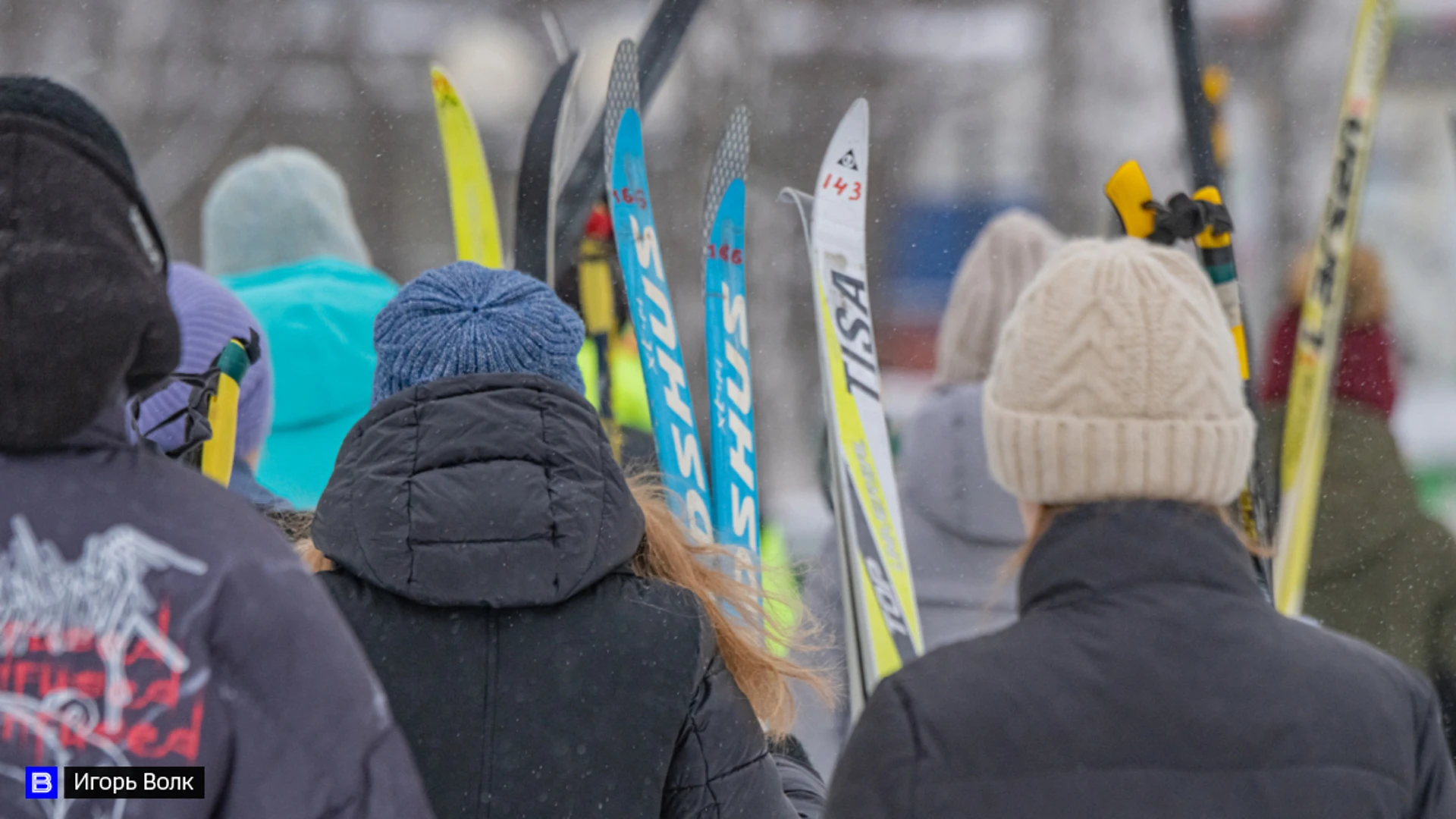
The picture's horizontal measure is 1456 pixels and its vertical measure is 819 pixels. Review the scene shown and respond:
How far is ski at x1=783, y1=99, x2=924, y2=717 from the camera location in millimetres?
2188

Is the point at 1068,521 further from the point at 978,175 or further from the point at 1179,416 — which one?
the point at 978,175

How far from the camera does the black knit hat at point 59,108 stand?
2.74 feet

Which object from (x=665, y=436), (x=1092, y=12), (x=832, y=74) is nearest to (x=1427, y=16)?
(x=1092, y=12)

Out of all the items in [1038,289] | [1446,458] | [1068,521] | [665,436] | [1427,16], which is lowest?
[1446,458]

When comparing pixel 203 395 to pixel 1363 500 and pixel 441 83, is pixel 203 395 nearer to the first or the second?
pixel 441 83

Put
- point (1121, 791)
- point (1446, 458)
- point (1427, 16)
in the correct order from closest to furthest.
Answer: point (1121, 791) < point (1446, 458) < point (1427, 16)

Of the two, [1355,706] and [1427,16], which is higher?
[1427,16]

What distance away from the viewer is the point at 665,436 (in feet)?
7.39

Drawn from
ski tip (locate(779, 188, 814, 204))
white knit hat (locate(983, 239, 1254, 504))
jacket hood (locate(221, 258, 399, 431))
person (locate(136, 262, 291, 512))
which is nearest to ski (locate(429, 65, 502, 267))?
jacket hood (locate(221, 258, 399, 431))

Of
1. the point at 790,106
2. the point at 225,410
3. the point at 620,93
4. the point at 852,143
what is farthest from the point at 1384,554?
the point at 790,106

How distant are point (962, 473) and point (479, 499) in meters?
1.40

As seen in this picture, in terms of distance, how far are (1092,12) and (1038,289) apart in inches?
340

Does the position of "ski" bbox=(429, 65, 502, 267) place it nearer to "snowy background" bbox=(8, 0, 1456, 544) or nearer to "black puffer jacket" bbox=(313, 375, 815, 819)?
"black puffer jacket" bbox=(313, 375, 815, 819)

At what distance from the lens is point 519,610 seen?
1.17 meters
